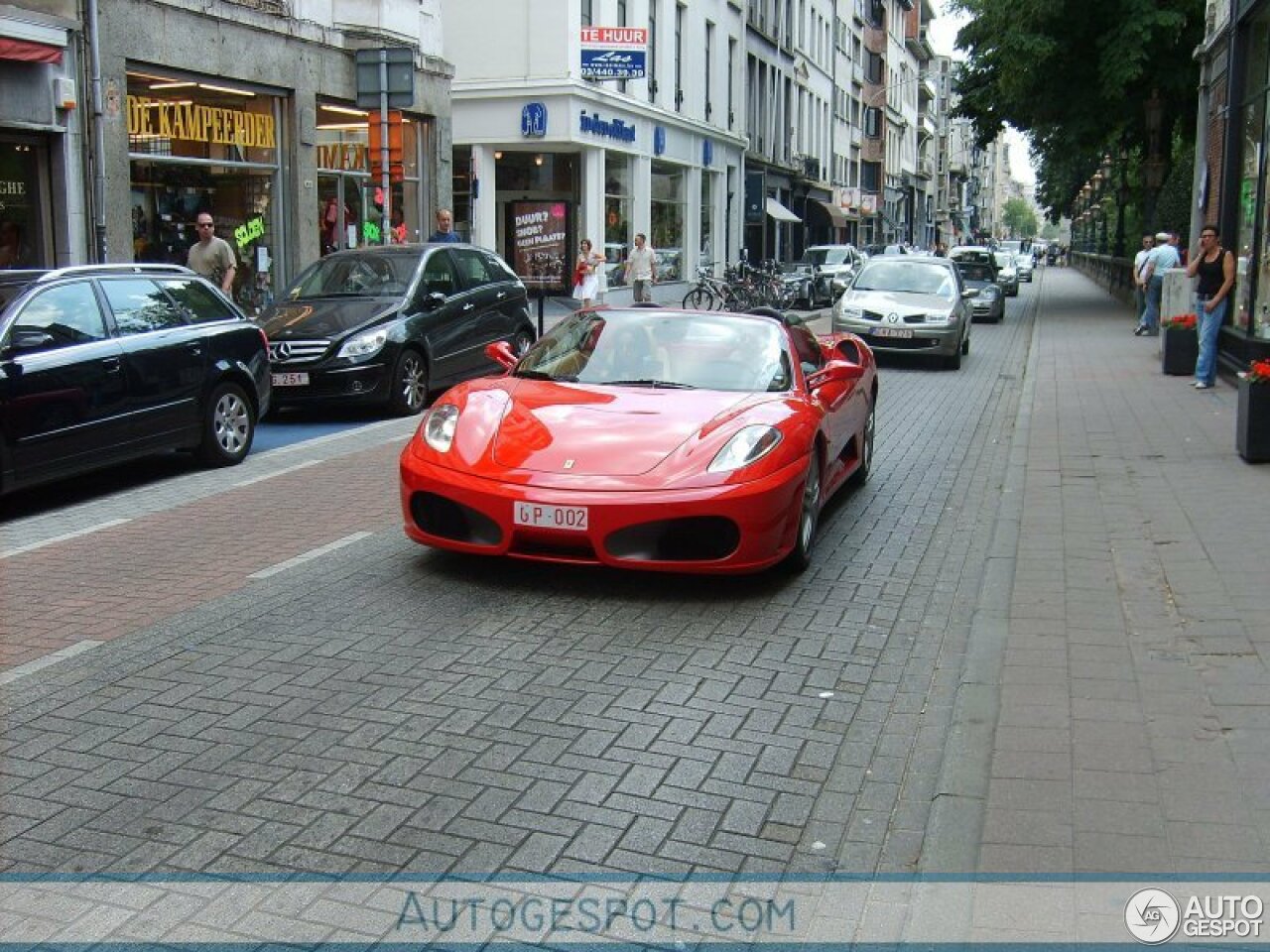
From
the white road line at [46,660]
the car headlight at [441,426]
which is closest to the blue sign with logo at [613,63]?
the car headlight at [441,426]

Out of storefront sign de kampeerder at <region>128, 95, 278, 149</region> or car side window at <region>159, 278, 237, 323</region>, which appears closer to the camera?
car side window at <region>159, 278, 237, 323</region>

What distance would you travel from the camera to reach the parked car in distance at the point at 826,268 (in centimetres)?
3766

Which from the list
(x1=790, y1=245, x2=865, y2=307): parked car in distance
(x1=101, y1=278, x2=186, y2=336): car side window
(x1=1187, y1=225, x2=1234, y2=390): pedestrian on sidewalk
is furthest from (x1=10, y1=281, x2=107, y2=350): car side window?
(x1=790, y1=245, x2=865, y2=307): parked car in distance

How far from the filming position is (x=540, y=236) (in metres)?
31.2

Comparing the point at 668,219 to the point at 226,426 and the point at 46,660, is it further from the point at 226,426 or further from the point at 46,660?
the point at 46,660

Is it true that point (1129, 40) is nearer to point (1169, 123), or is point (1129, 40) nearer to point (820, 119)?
point (1169, 123)

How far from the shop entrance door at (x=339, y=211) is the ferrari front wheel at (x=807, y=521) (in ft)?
53.2

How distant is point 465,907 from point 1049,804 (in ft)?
5.89

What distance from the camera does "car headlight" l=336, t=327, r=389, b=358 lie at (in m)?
12.9

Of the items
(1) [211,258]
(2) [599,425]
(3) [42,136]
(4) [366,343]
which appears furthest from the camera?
(3) [42,136]

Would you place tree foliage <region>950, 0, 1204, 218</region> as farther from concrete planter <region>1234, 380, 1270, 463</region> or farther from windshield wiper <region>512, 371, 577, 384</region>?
windshield wiper <region>512, 371, 577, 384</region>

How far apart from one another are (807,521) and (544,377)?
5.87 feet

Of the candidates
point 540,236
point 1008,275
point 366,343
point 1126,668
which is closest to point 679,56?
point 540,236

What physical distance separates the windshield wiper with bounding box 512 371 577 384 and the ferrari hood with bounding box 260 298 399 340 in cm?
569
